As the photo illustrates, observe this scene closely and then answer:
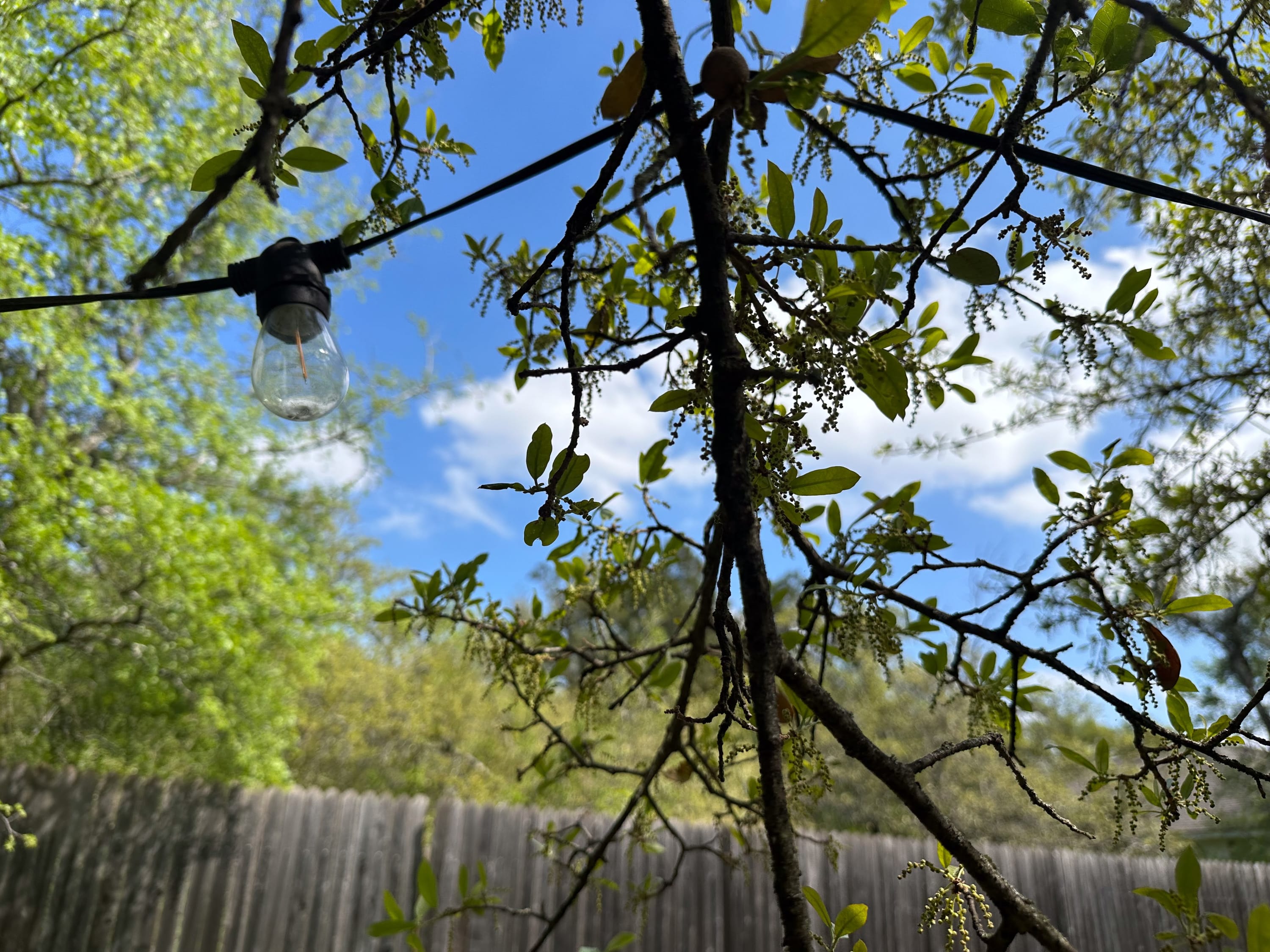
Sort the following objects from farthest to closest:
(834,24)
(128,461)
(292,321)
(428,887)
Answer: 1. (128,461)
2. (428,887)
3. (292,321)
4. (834,24)

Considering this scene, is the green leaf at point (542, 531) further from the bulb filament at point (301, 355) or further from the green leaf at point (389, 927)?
the green leaf at point (389, 927)

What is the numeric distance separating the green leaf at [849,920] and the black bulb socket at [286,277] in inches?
33.6

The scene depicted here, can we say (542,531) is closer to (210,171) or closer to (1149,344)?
(210,171)

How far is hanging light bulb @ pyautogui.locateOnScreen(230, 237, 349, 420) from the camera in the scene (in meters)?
0.95

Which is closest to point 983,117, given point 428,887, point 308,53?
point 308,53

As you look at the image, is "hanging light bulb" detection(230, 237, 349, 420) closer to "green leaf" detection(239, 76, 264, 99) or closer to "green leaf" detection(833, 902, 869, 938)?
"green leaf" detection(239, 76, 264, 99)

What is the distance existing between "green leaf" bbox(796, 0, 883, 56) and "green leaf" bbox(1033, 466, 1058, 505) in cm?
86

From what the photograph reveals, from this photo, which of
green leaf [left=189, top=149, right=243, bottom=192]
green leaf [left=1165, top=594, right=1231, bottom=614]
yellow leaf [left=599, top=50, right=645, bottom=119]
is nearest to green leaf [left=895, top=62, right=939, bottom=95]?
yellow leaf [left=599, top=50, right=645, bottom=119]

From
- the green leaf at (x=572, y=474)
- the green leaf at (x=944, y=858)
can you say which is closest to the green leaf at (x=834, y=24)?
the green leaf at (x=572, y=474)

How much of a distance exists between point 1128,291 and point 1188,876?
0.66 metres

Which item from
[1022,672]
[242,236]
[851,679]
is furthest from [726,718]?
[851,679]

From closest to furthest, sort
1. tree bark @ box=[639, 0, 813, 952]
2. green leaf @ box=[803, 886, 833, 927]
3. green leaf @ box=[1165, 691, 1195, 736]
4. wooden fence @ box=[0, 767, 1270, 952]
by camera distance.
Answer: tree bark @ box=[639, 0, 813, 952] < green leaf @ box=[803, 886, 833, 927] < green leaf @ box=[1165, 691, 1195, 736] < wooden fence @ box=[0, 767, 1270, 952]

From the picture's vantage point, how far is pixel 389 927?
1.32 metres

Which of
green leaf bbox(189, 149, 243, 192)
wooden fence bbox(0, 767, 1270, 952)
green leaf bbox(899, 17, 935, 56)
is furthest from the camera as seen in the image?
wooden fence bbox(0, 767, 1270, 952)
